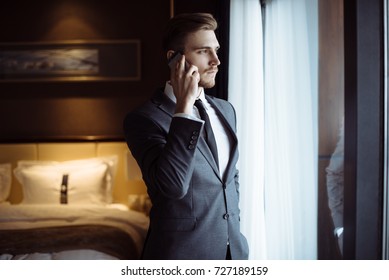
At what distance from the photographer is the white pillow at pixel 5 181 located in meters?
2.15

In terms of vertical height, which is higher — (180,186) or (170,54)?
(170,54)

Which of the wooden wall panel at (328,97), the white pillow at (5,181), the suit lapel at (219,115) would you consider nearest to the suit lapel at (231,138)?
the suit lapel at (219,115)

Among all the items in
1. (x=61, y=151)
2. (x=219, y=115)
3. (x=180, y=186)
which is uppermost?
(x=219, y=115)

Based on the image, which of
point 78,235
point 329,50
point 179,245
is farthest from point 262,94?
point 78,235

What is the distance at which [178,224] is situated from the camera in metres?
0.78

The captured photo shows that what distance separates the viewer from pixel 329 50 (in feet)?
3.33

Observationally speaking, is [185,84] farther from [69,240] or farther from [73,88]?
[73,88]

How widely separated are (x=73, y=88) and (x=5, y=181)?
23.4 inches

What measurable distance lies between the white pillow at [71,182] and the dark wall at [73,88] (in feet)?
0.68

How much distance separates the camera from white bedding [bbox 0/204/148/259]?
165cm

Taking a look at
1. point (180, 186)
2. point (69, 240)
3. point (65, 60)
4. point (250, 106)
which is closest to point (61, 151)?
point (65, 60)

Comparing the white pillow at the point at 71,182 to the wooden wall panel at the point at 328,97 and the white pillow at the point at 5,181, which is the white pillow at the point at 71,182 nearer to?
the white pillow at the point at 5,181
